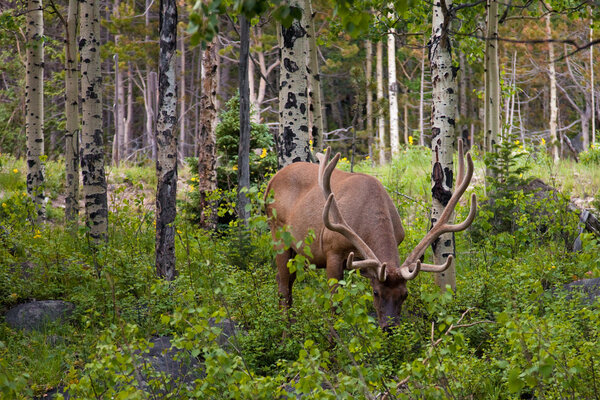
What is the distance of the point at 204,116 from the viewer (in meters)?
12.6

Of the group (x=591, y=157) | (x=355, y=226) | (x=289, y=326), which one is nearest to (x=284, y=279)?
(x=355, y=226)

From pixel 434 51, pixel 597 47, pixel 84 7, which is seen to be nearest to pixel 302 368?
pixel 434 51

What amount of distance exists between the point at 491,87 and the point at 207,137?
540 centimetres

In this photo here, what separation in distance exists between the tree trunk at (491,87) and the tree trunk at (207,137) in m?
5.07

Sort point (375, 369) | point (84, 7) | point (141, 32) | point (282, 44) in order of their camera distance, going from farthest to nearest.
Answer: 1. point (141, 32)
2. point (84, 7)
3. point (282, 44)
4. point (375, 369)

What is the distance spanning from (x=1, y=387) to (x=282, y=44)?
20.5ft

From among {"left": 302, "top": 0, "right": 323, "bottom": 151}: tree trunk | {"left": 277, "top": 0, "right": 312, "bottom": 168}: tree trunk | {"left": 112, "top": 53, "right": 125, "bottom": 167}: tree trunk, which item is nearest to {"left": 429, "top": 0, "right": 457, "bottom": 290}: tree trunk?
{"left": 277, "top": 0, "right": 312, "bottom": 168}: tree trunk

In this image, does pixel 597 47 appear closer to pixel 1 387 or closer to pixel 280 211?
pixel 280 211

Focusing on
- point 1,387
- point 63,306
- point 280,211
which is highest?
point 280,211

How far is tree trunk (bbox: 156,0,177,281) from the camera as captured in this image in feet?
25.1

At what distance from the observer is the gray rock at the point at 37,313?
22.4 ft

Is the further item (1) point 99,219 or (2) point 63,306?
(1) point 99,219

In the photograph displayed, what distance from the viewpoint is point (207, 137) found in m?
12.4

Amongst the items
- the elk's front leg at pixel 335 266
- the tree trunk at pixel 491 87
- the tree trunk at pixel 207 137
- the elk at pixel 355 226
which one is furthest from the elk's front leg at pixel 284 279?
the tree trunk at pixel 491 87
